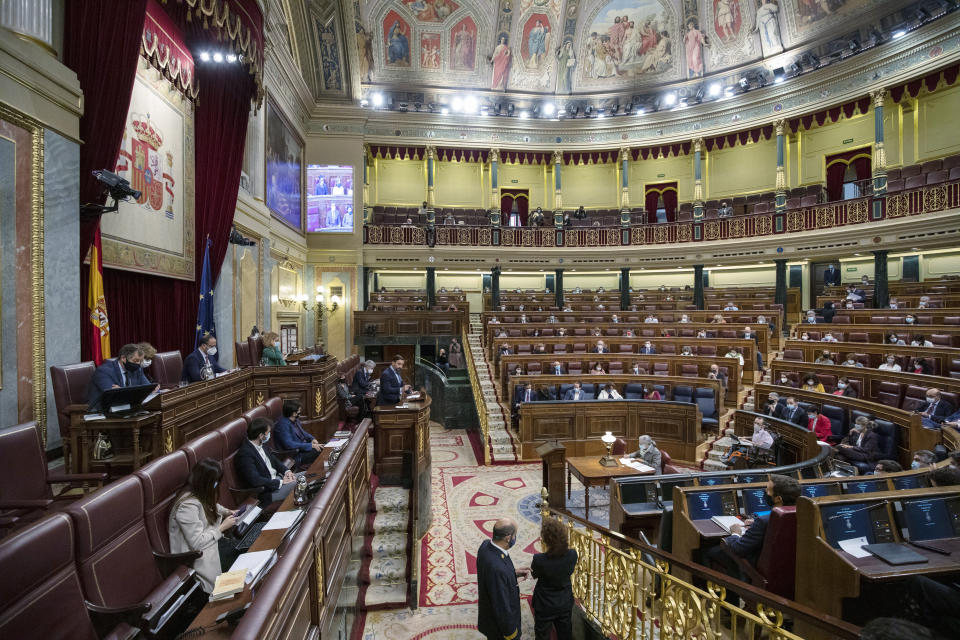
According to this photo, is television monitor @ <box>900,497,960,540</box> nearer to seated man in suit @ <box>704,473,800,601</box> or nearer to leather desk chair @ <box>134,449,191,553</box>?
seated man in suit @ <box>704,473,800,601</box>

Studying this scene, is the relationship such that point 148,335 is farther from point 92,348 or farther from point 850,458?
point 850,458

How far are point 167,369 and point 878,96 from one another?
18786mm

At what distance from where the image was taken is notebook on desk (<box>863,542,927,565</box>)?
9.14 feet

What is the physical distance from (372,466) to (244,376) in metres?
2.07

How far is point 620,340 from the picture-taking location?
11.2m

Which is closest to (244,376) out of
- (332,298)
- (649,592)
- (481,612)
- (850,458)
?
(481,612)

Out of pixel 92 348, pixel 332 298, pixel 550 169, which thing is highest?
pixel 550 169

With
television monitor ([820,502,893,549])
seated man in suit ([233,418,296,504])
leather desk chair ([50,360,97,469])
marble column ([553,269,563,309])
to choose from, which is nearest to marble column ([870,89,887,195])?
marble column ([553,269,563,309])

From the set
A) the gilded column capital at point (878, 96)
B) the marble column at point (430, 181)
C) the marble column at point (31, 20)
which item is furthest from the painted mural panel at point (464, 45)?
the marble column at point (31, 20)

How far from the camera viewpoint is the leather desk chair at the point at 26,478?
109 inches

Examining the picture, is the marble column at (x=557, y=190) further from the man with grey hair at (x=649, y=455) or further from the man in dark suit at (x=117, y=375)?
the man in dark suit at (x=117, y=375)

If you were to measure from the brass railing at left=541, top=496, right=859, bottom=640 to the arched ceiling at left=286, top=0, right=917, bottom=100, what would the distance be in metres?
15.3

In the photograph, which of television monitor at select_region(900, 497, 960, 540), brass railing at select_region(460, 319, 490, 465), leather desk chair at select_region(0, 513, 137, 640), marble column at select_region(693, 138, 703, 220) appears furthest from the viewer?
marble column at select_region(693, 138, 703, 220)

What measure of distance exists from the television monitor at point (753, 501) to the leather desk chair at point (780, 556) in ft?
3.10
